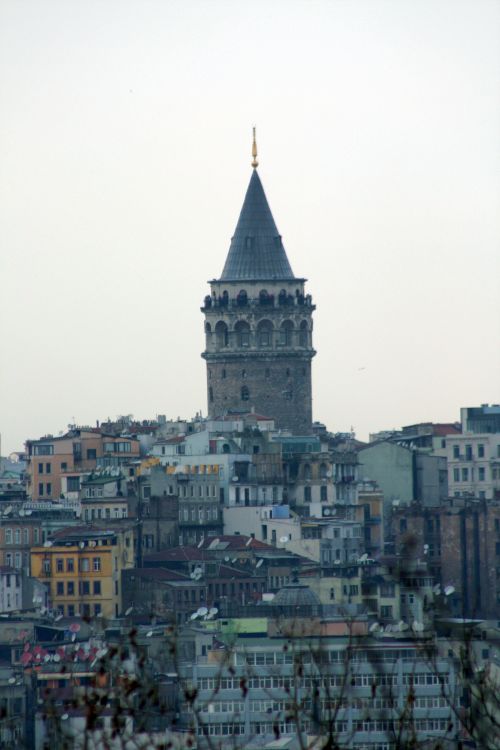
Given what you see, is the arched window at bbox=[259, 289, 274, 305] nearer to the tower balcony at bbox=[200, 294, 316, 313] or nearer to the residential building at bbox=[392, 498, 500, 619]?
the tower balcony at bbox=[200, 294, 316, 313]

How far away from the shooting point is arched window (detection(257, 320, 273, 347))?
14600 centimetres

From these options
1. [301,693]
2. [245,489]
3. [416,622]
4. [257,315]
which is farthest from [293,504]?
[301,693]

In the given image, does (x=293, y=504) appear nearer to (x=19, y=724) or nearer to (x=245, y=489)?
(x=245, y=489)

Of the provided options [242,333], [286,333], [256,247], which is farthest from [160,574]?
[256,247]

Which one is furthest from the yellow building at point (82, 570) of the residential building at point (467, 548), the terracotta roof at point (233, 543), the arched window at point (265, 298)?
the arched window at point (265, 298)

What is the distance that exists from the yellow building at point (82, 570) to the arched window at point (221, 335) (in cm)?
2387

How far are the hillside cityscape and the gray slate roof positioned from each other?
101 mm

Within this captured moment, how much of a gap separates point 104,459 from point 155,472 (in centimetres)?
849

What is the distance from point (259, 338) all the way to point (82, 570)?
27.0 m

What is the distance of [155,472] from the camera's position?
134 meters

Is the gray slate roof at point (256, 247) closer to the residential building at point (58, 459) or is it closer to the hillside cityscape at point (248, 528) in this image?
the hillside cityscape at point (248, 528)

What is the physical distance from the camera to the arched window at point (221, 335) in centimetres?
14600

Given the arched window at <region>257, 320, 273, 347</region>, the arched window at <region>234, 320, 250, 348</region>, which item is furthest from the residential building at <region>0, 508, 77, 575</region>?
the arched window at <region>257, 320, 273, 347</region>

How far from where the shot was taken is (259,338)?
479 ft
